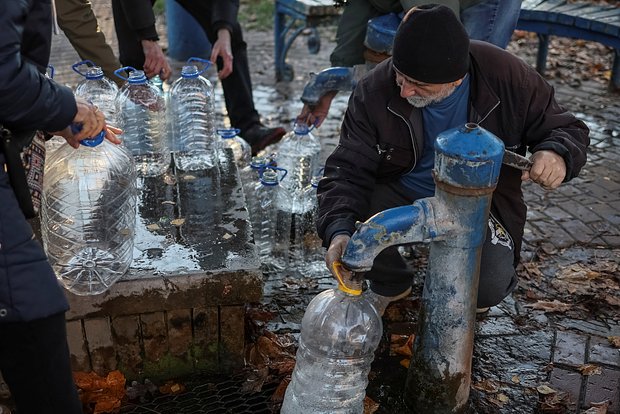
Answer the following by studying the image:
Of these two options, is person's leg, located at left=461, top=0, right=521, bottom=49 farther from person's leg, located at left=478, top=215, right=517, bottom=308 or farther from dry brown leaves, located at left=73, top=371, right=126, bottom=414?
dry brown leaves, located at left=73, top=371, right=126, bottom=414

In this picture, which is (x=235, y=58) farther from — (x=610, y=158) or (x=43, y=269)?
(x=43, y=269)

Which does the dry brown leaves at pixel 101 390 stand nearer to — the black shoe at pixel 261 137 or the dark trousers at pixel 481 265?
the dark trousers at pixel 481 265

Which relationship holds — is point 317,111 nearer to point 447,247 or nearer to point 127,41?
point 127,41

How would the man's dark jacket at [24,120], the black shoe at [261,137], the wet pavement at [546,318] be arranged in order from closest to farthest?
the man's dark jacket at [24,120], the wet pavement at [546,318], the black shoe at [261,137]

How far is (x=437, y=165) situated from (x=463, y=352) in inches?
32.5

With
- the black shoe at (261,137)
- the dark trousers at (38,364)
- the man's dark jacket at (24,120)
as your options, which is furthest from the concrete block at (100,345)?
the black shoe at (261,137)

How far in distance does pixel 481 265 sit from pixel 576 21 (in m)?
4.37

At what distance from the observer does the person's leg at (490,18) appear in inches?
178

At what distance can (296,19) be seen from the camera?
7621 mm

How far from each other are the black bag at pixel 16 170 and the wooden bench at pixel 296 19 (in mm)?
4920

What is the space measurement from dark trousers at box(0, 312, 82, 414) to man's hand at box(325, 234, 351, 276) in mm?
982

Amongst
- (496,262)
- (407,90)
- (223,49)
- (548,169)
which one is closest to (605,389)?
(496,262)

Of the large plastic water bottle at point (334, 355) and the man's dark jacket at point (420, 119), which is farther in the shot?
the man's dark jacket at point (420, 119)

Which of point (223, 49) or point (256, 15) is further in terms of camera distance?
point (256, 15)
